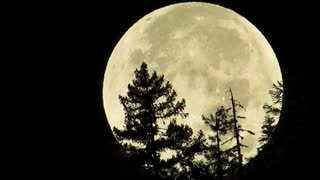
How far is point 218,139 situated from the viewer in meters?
28.5

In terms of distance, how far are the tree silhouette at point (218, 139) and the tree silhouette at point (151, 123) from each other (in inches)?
244

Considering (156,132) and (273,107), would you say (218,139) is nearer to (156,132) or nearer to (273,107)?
(273,107)

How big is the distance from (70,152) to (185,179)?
23.6 ft

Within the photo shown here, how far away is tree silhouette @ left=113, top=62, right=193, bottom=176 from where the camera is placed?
20.0 m

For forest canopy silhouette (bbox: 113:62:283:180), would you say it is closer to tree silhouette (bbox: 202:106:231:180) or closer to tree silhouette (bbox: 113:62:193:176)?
tree silhouette (bbox: 113:62:193:176)

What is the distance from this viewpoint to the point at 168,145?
66.7 feet

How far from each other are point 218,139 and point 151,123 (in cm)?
1000

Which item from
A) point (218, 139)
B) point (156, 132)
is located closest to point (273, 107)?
point (218, 139)

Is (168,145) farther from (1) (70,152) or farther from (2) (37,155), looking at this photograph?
(2) (37,155)

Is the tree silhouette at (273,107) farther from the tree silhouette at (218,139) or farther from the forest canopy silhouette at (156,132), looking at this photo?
the forest canopy silhouette at (156,132)

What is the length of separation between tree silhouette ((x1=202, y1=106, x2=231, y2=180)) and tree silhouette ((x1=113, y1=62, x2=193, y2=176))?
619cm

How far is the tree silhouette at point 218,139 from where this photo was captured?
26.8 meters

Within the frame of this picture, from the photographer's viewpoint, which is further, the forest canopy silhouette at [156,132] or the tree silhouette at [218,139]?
the tree silhouette at [218,139]

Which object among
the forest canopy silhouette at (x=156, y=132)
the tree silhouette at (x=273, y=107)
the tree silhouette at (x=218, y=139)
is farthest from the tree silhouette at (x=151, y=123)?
the tree silhouette at (x=273, y=107)
